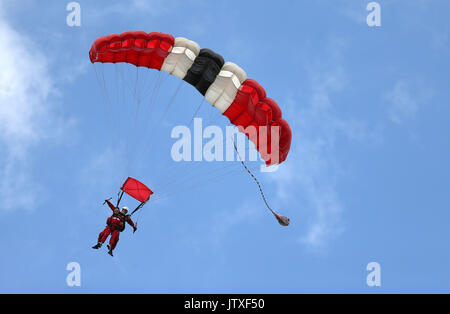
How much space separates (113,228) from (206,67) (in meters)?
6.22

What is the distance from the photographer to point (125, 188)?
17.9 meters

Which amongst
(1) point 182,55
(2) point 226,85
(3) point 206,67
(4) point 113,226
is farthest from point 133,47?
(4) point 113,226

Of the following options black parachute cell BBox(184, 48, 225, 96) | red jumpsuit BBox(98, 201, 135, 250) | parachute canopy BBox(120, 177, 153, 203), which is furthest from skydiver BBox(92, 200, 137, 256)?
black parachute cell BBox(184, 48, 225, 96)

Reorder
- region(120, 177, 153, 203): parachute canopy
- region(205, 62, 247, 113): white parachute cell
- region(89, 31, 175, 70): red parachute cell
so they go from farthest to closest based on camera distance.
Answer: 1. region(205, 62, 247, 113): white parachute cell
2. region(120, 177, 153, 203): parachute canopy
3. region(89, 31, 175, 70): red parachute cell

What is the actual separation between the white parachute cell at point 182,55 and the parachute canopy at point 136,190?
4.16m

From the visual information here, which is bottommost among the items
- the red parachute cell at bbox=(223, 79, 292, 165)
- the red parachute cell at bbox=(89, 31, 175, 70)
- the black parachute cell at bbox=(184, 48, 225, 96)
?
the red parachute cell at bbox=(223, 79, 292, 165)

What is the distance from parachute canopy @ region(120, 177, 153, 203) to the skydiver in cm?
79

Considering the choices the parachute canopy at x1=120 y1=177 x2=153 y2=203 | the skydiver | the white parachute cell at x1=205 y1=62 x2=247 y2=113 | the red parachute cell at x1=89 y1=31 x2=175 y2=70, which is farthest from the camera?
the white parachute cell at x1=205 y1=62 x2=247 y2=113

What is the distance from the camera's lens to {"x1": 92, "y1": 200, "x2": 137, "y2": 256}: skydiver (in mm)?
16719

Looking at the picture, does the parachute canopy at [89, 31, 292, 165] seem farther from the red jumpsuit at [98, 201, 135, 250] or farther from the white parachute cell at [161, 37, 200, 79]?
the red jumpsuit at [98, 201, 135, 250]

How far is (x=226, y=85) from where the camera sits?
59.3ft

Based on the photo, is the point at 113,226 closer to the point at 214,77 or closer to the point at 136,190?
the point at 136,190
